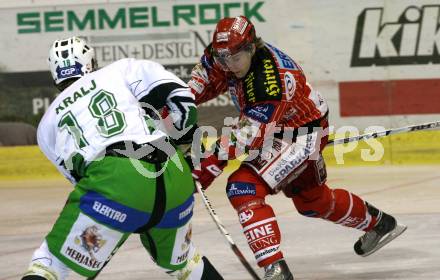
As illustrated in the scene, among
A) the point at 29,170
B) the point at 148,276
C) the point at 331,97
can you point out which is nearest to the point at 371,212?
the point at 148,276

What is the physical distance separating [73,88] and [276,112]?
1296mm

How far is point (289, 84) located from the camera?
4.61 m

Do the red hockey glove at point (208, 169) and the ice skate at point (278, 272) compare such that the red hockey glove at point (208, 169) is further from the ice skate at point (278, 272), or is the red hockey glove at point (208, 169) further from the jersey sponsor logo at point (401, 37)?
the jersey sponsor logo at point (401, 37)

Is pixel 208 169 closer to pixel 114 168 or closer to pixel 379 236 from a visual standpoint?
pixel 379 236

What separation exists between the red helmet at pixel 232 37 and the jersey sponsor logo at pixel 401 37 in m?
4.12

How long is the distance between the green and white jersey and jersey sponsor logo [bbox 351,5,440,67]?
5279 millimetres

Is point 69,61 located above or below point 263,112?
above

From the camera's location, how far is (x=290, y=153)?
15.5ft

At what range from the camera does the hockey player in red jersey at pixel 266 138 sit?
4527 millimetres

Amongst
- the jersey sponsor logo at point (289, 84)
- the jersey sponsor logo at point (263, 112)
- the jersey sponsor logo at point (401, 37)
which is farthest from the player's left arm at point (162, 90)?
the jersey sponsor logo at point (401, 37)

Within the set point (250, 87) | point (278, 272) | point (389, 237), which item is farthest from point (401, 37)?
point (278, 272)

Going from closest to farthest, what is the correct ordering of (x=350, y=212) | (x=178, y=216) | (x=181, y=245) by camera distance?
1. (x=178, y=216)
2. (x=181, y=245)
3. (x=350, y=212)

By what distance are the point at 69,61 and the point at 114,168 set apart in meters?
0.49

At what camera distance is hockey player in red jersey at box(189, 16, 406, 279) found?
4.53 metres
